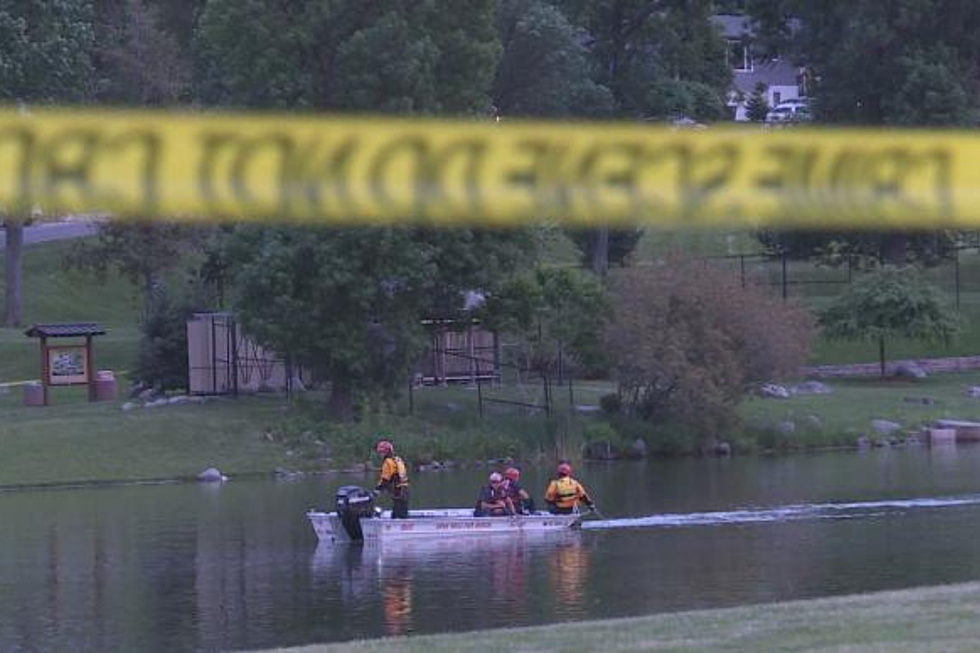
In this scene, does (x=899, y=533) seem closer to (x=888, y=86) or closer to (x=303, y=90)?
(x=303, y=90)

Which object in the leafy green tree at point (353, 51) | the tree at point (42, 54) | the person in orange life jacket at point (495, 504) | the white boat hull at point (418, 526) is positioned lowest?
the white boat hull at point (418, 526)

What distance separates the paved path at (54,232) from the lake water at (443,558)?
30477 mm

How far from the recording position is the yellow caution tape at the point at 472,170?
9.54 meters

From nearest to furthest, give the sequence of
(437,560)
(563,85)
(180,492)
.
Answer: (437,560), (180,492), (563,85)

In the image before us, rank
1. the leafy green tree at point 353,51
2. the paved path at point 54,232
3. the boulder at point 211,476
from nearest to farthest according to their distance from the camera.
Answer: the leafy green tree at point 353,51 → the boulder at point 211,476 → the paved path at point 54,232

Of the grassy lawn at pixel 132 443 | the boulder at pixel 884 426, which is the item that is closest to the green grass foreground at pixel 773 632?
the grassy lawn at pixel 132 443

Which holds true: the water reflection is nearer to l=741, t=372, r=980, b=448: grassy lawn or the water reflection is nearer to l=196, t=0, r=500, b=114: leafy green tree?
l=196, t=0, r=500, b=114: leafy green tree

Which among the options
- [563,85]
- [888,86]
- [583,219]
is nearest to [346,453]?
[563,85]

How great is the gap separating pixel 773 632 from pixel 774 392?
3393 centimetres

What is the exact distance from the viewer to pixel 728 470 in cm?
4225

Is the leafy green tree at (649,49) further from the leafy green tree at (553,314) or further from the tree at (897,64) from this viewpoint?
the leafy green tree at (553,314)

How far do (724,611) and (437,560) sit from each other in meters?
9.81

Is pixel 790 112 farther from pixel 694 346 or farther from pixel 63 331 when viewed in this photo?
pixel 63 331

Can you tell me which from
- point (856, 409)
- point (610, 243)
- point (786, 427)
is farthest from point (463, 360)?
point (610, 243)
